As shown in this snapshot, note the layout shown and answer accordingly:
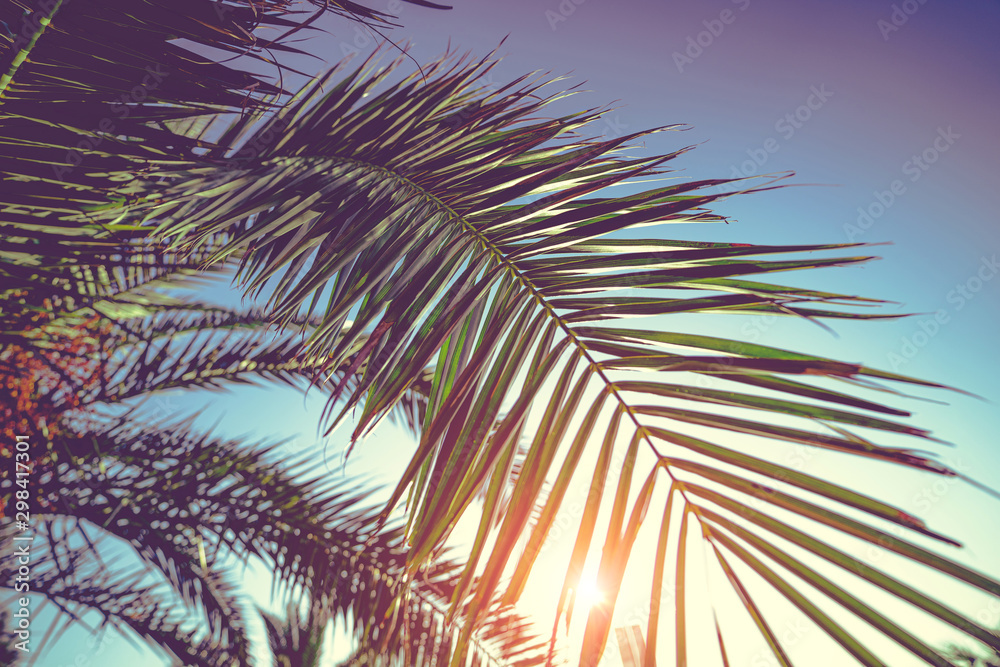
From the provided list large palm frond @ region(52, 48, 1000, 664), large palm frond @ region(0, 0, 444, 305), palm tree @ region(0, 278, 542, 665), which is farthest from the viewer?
palm tree @ region(0, 278, 542, 665)

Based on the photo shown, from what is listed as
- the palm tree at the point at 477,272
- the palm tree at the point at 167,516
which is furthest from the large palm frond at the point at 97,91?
the palm tree at the point at 167,516

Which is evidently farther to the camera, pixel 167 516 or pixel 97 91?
pixel 167 516

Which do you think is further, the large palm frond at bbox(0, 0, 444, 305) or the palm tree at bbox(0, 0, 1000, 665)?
the large palm frond at bbox(0, 0, 444, 305)

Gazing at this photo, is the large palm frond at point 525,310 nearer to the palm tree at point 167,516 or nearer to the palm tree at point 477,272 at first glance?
the palm tree at point 477,272

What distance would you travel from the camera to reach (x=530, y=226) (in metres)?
1.06

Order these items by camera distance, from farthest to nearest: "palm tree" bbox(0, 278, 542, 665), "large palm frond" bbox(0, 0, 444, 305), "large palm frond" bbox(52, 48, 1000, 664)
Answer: "palm tree" bbox(0, 278, 542, 665) < "large palm frond" bbox(0, 0, 444, 305) < "large palm frond" bbox(52, 48, 1000, 664)

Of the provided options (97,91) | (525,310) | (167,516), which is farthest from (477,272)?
(167,516)

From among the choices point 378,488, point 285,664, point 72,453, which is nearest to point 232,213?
point 378,488

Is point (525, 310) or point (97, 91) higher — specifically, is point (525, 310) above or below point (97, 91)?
below

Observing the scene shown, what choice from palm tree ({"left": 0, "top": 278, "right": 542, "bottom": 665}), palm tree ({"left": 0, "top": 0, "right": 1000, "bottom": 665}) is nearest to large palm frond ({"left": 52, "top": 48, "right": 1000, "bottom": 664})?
palm tree ({"left": 0, "top": 0, "right": 1000, "bottom": 665})

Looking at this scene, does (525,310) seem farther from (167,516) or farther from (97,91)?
(167,516)

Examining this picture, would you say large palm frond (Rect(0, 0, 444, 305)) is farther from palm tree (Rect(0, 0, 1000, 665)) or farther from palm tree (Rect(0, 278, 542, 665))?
palm tree (Rect(0, 278, 542, 665))

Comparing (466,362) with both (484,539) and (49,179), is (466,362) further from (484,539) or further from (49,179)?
(49,179)

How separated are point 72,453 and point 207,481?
700mm
